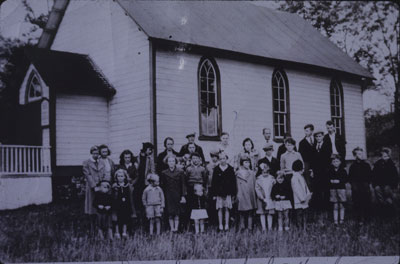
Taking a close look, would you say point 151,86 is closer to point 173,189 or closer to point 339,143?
point 173,189

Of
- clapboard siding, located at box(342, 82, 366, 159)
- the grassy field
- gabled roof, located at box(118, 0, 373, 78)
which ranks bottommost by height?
the grassy field

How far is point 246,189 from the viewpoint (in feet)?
27.1

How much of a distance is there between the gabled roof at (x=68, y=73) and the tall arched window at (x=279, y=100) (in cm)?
395

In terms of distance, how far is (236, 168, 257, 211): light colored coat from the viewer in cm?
823

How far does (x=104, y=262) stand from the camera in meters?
5.44

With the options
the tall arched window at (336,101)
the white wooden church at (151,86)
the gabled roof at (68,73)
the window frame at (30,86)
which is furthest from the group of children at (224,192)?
the window frame at (30,86)

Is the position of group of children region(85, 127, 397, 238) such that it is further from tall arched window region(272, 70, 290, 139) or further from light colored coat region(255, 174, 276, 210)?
tall arched window region(272, 70, 290, 139)

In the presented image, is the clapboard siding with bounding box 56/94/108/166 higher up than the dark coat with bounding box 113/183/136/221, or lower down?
higher up

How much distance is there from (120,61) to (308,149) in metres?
5.16

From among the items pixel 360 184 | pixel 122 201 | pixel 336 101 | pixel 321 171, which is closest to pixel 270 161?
pixel 321 171

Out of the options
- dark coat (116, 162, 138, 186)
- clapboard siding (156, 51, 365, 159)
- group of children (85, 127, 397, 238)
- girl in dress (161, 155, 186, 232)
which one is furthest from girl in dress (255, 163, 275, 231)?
dark coat (116, 162, 138, 186)

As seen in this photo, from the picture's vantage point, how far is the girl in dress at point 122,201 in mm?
7754

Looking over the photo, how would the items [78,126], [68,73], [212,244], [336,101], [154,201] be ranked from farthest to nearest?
[68,73], [78,126], [336,101], [154,201], [212,244]

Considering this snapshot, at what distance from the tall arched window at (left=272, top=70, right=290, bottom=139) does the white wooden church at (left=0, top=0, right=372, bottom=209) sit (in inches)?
1.0
